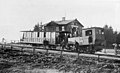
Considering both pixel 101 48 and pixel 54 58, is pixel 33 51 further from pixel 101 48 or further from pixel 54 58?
pixel 101 48

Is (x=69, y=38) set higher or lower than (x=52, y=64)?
higher

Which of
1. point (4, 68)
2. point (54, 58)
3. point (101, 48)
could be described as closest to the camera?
point (4, 68)

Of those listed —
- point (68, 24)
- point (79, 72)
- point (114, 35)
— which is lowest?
point (79, 72)

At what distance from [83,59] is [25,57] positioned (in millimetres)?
7583

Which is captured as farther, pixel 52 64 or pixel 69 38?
pixel 69 38

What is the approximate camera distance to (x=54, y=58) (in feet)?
69.4

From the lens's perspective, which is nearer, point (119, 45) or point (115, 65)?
point (115, 65)

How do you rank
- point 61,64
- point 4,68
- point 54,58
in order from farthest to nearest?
point 54,58, point 61,64, point 4,68

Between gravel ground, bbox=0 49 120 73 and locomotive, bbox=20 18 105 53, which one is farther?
locomotive, bbox=20 18 105 53

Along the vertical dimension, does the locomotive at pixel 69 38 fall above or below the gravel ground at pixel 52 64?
above

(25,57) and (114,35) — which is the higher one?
(114,35)

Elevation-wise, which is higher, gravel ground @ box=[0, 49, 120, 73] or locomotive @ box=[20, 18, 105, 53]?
locomotive @ box=[20, 18, 105, 53]

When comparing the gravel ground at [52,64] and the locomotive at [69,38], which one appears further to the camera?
the locomotive at [69,38]

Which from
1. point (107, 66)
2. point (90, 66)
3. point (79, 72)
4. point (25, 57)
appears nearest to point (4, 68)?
point (25, 57)
